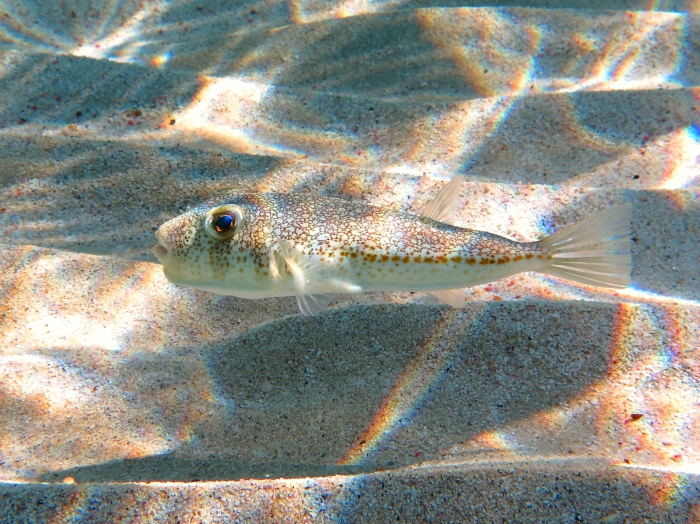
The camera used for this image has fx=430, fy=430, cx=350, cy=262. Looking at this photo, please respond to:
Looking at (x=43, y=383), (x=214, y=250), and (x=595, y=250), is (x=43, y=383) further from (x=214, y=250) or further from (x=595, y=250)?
(x=595, y=250)

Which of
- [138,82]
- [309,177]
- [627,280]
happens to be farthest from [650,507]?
[138,82]

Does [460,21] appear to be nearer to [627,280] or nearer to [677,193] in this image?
[677,193]

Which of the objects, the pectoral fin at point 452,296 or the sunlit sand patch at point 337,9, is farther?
the sunlit sand patch at point 337,9

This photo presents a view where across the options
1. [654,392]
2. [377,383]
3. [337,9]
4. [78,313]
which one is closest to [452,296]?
[377,383]

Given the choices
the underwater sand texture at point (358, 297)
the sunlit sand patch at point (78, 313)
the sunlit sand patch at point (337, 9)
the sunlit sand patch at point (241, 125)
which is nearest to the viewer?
the underwater sand texture at point (358, 297)

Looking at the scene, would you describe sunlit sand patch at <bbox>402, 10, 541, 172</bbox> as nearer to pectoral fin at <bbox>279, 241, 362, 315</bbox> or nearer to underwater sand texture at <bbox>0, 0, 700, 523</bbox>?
underwater sand texture at <bbox>0, 0, 700, 523</bbox>

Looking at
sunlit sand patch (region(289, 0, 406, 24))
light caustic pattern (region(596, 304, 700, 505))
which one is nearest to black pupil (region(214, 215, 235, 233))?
light caustic pattern (region(596, 304, 700, 505))

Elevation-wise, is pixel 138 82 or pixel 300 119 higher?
pixel 138 82

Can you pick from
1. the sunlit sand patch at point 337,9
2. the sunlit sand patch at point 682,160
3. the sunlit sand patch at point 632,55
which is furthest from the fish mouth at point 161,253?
the sunlit sand patch at point 337,9

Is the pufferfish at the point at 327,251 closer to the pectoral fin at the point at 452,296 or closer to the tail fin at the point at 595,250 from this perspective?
the tail fin at the point at 595,250
